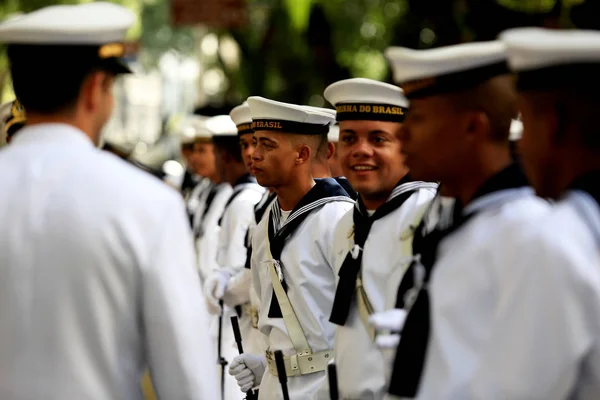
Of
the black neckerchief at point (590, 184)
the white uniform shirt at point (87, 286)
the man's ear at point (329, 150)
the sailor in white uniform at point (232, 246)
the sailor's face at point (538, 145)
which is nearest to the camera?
the black neckerchief at point (590, 184)

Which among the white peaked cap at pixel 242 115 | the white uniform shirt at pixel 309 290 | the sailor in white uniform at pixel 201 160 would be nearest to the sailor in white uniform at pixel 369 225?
the white uniform shirt at pixel 309 290

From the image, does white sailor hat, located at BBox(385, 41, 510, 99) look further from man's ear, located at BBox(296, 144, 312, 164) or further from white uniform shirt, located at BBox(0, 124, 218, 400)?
man's ear, located at BBox(296, 144, 312, 164)

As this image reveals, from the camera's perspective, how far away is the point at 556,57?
11.1 ft

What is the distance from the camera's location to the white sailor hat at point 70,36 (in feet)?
12.5

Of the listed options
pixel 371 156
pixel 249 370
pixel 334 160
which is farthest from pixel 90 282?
pixel 334 160

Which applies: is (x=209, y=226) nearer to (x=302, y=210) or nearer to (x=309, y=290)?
(x=302, y=210)

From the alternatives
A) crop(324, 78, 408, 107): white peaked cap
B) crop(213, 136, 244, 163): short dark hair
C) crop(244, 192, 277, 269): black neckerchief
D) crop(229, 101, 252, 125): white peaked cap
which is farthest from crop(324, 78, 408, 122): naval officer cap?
crop(213, 136, 244, 163): short dark hair

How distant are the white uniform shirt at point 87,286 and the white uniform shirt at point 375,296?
1.55 m

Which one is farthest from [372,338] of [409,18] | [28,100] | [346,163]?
[409,18]

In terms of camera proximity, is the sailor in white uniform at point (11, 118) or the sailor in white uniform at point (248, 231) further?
the sailor in white uniform at point (248, 231)

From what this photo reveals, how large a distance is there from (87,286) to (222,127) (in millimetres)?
7474

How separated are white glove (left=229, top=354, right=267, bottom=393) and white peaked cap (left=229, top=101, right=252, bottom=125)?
2.39m

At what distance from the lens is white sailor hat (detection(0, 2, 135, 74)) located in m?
3.82

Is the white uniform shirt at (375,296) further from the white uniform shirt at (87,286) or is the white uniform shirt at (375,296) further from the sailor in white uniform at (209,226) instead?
the sailor in white uniform at (209,226)
